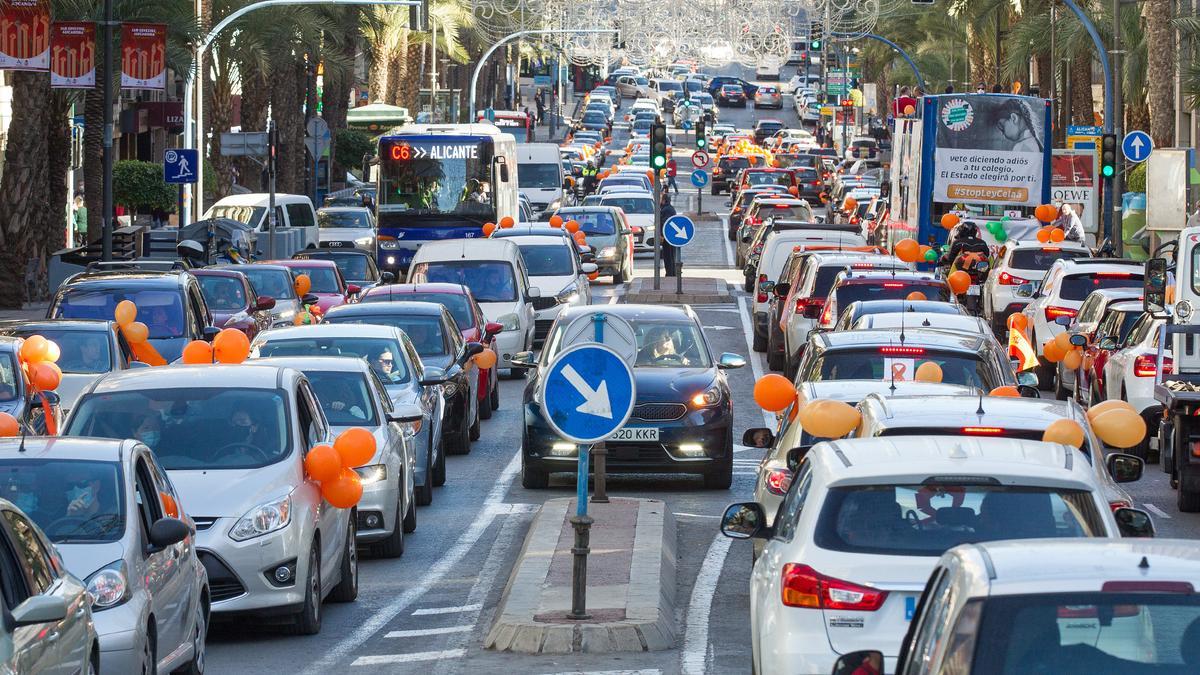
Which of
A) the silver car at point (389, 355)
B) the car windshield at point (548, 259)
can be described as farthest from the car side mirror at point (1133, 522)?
the car windshield at point (548, 259)

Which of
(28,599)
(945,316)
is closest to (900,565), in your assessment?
(28,599)

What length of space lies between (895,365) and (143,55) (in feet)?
82.7

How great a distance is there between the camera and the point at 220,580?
39.4ft

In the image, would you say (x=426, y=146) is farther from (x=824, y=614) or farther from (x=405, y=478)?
(x=824, y=614)

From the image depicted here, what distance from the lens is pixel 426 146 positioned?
43.3 meters

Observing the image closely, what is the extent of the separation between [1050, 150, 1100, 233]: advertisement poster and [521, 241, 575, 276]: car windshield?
16548 mm

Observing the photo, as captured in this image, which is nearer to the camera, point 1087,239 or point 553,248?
point 553,248

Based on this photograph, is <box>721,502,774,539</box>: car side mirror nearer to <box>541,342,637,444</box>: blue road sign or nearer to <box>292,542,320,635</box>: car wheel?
<box>541,342,637,444</box>: blue road sign

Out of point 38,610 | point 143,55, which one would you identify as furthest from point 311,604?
point 143,55

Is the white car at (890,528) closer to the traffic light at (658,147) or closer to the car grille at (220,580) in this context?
the car grille at (220,580)

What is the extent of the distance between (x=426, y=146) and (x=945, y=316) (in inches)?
987

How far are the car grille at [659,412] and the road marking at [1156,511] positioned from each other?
12.5 ft

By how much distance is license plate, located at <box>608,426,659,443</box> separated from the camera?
725 inches

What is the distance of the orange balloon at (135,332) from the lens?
2138cm
